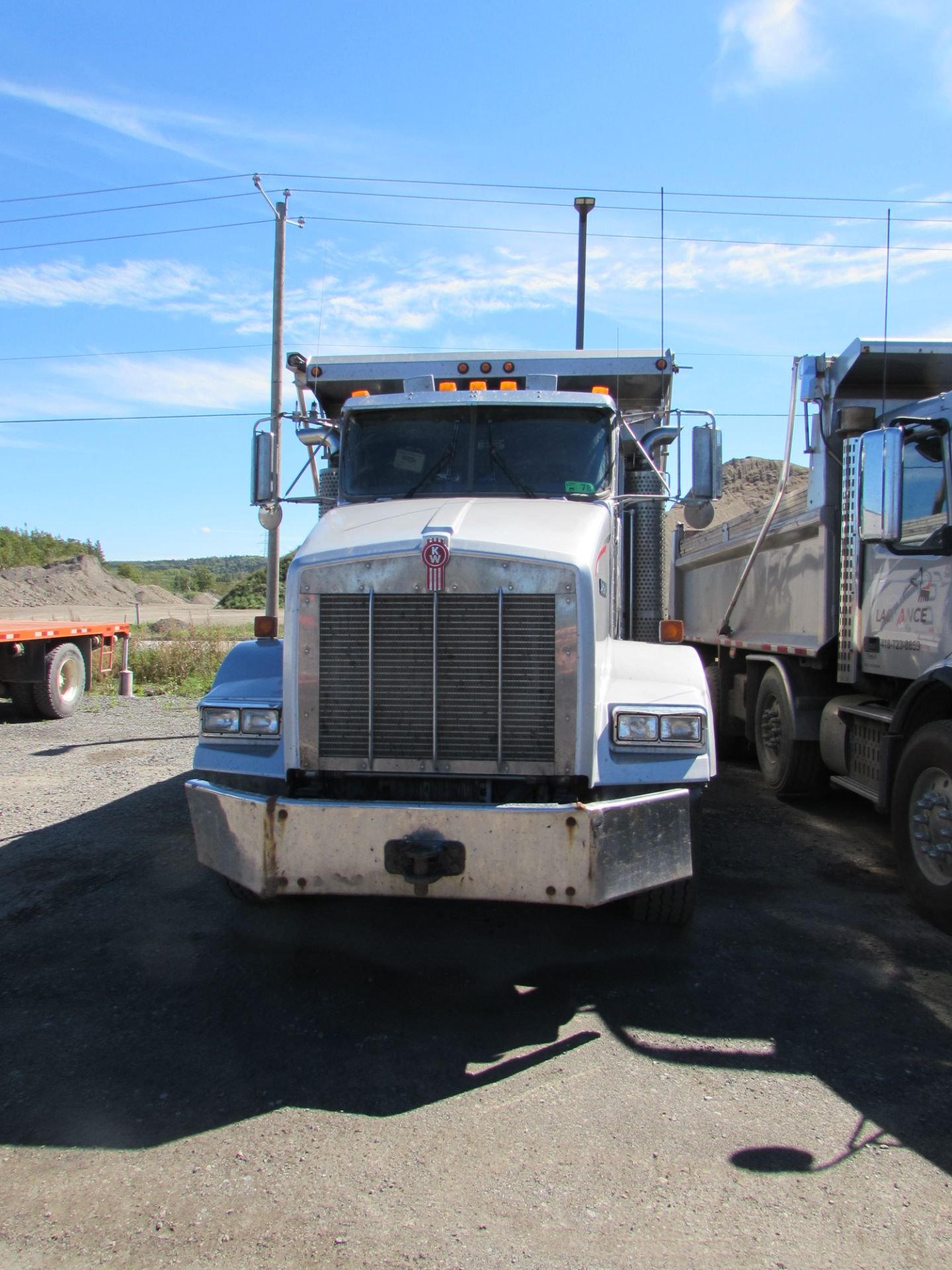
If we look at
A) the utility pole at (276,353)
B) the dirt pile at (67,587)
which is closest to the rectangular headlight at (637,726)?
the utility pole at (276,353)

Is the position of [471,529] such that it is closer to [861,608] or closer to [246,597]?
[861,608]

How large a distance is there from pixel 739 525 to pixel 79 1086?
736 cm

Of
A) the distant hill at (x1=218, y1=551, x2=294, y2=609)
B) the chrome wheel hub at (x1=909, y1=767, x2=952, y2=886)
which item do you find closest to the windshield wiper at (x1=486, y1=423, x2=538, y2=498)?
the chrome wheel hub at (x1=909, y1=767, x2=952, y2=886)

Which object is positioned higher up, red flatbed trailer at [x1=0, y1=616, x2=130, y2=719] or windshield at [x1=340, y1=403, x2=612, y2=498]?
windshield at [x1=340, y1=403, x2=612, y2=498]

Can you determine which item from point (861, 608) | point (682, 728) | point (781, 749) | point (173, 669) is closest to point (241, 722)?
point (682, 728)

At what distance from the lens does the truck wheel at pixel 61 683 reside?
12469 millimetres

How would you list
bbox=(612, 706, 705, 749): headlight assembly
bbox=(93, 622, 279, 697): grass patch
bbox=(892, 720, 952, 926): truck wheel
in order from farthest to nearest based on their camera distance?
1. bbox=(93, 622, 279, 697): grass patch
2. bbox=(892, 720, 952, 926): truck wheel
3. bbox=(612, 706, 705, 749): headlight assembly

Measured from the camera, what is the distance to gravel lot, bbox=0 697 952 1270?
8.11ft

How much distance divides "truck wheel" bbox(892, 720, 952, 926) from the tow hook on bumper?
2726 mm

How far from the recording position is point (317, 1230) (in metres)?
2.46

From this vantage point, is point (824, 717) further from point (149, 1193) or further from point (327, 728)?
point (149, 1193)

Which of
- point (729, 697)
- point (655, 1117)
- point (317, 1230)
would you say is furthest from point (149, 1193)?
point (729, 697)

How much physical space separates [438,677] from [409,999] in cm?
137

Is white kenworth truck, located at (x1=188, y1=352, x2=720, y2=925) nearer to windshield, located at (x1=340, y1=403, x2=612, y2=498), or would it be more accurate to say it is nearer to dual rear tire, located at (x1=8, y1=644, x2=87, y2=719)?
windshield, located at (x1=340, y1=403, x2=612, y2=498)
